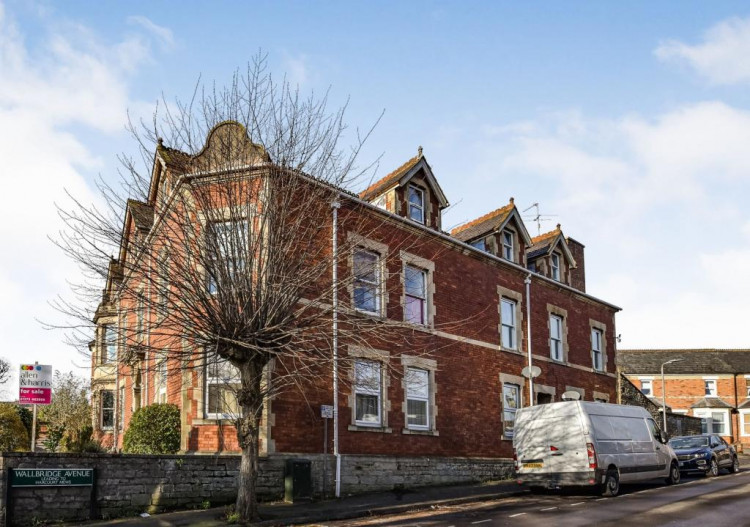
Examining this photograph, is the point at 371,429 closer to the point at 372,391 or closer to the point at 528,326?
the point at 372,391

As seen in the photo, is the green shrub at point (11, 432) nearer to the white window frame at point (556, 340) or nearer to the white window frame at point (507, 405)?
the white window frame at point (507, 405)

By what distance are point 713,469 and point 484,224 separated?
36.3 feet

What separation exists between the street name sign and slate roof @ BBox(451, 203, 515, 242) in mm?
15626

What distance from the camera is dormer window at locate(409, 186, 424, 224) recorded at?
2272 cm

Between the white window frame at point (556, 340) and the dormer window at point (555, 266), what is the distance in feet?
5.52

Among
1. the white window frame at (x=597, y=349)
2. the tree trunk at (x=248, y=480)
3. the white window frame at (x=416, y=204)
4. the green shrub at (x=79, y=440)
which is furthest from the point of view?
the white window frame at (x=597, y=349)

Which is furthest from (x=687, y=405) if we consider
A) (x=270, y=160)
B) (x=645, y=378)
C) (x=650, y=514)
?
(x=270, y=160)

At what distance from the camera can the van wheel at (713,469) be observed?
24688 mm

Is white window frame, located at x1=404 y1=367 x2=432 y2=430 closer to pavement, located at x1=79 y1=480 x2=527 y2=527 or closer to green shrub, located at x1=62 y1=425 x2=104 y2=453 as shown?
pavement, located at x1=79 y1=480 x2=527 y2=527

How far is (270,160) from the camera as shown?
14773 mm

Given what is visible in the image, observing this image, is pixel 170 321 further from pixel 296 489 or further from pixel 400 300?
pixel 400 300

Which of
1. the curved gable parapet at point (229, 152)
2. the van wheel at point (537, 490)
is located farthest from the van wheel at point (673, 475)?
the curved gable parapet at point (229, 152)

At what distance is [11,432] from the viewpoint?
29938mm

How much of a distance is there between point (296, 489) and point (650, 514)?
23.5ft
